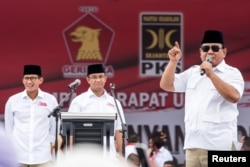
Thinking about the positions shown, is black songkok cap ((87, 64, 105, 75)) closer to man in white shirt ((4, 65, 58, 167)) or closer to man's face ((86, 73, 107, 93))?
man's face ((86, 73, 107, 93))

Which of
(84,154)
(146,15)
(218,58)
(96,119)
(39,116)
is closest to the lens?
(84,154)

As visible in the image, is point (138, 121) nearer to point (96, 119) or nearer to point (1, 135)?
point (96, 119)

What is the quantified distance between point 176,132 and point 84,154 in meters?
8.54

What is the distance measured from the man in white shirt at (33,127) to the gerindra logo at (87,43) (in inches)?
88.8

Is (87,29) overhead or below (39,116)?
overhead

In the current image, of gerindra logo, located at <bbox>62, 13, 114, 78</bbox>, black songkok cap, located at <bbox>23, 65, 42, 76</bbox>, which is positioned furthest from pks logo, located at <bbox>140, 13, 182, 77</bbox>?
black songkok cap, located at <bbox>23, 65, 42, 76</bbox>

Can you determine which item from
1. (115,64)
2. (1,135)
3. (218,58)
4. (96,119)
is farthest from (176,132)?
(1,135)

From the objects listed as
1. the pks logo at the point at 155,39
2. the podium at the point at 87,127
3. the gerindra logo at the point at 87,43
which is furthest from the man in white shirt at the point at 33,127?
the pks logo at the point at 155,39

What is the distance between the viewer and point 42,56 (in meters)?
10.6

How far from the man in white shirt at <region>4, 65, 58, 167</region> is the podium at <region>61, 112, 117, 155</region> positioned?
157cm

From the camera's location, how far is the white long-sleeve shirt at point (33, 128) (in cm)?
833

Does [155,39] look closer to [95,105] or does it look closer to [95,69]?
[95,69]

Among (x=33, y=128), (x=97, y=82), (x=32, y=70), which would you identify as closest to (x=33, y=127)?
(x=33, y=128)

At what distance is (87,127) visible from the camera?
6.72m
